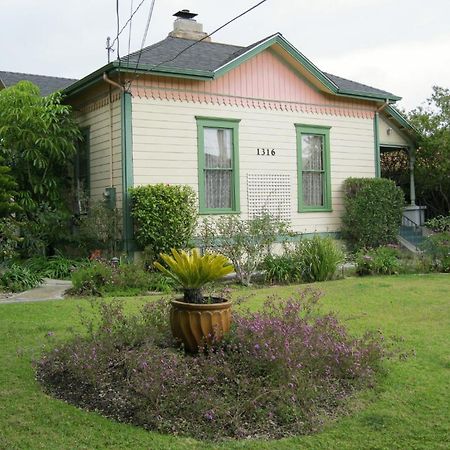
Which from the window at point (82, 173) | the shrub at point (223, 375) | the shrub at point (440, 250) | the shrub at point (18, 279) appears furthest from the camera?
the window at point (82, 173)

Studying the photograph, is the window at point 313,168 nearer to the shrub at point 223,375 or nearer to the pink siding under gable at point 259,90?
the pink siding under gable at point 259,90

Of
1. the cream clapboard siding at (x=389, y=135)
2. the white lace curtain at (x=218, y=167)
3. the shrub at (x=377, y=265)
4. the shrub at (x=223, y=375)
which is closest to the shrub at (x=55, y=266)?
the white lace curtain at (x=218, y=167)

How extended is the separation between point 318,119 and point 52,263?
7128 millimetres

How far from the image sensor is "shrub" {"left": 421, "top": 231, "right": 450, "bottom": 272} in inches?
493

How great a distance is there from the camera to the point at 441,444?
148 inches

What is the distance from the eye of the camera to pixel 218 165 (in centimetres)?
1312

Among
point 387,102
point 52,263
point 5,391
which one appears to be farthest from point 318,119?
point 5,391

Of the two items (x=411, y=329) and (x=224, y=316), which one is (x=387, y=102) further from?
(x=224, y=316)

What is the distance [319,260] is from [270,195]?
8.87 ft

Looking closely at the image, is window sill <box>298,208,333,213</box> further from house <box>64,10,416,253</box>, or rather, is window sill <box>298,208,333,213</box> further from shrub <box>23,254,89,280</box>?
shrub <box>23,254,89,280</box>

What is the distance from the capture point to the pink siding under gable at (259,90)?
12.4 metres

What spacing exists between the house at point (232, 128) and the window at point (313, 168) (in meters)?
0.03

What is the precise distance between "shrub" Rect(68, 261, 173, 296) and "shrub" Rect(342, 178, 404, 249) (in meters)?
6.04

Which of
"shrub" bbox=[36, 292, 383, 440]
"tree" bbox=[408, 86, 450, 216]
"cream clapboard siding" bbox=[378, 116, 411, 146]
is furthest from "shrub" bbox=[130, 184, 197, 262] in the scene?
"tree" bbox=[408, 86, 450, 216]
